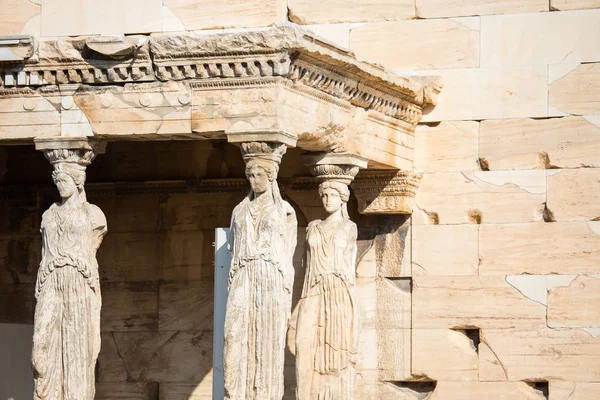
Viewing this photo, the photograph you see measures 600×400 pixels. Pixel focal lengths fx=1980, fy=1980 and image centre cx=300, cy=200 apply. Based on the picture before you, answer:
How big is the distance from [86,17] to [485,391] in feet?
15.3

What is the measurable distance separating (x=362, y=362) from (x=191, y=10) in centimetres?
334

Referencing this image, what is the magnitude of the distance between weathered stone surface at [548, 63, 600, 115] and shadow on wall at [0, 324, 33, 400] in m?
5.10

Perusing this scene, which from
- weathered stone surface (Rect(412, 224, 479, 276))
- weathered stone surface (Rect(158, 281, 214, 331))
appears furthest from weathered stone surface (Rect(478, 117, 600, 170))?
weathered stone surface (Rect(158, 281, 214, 331))

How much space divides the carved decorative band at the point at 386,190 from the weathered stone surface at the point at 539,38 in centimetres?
117

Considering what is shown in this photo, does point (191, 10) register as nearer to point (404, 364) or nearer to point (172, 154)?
point (172, 154)

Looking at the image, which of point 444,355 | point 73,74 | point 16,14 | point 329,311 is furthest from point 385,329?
point 16,14

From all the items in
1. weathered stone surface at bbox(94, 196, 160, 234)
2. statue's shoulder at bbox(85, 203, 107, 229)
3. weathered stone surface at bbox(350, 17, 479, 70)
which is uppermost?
weathered stone surface at bbox(350, 17, 479, 70)

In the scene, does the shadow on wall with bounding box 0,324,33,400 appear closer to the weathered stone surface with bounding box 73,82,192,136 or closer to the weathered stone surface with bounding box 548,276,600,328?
the weathered stone surface with bounding box 73,82,192,136

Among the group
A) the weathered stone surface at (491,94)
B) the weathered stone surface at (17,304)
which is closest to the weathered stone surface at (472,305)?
the weathered stone surface at (491,94)

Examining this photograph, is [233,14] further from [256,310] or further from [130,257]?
[256,310]

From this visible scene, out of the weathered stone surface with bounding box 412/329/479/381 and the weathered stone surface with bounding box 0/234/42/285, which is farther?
the weathered stone surface with bounding box 0/234/42/285

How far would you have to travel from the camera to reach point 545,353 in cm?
1612

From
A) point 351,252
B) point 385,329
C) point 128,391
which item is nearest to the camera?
point 351,252

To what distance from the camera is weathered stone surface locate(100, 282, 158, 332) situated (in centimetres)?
1777
